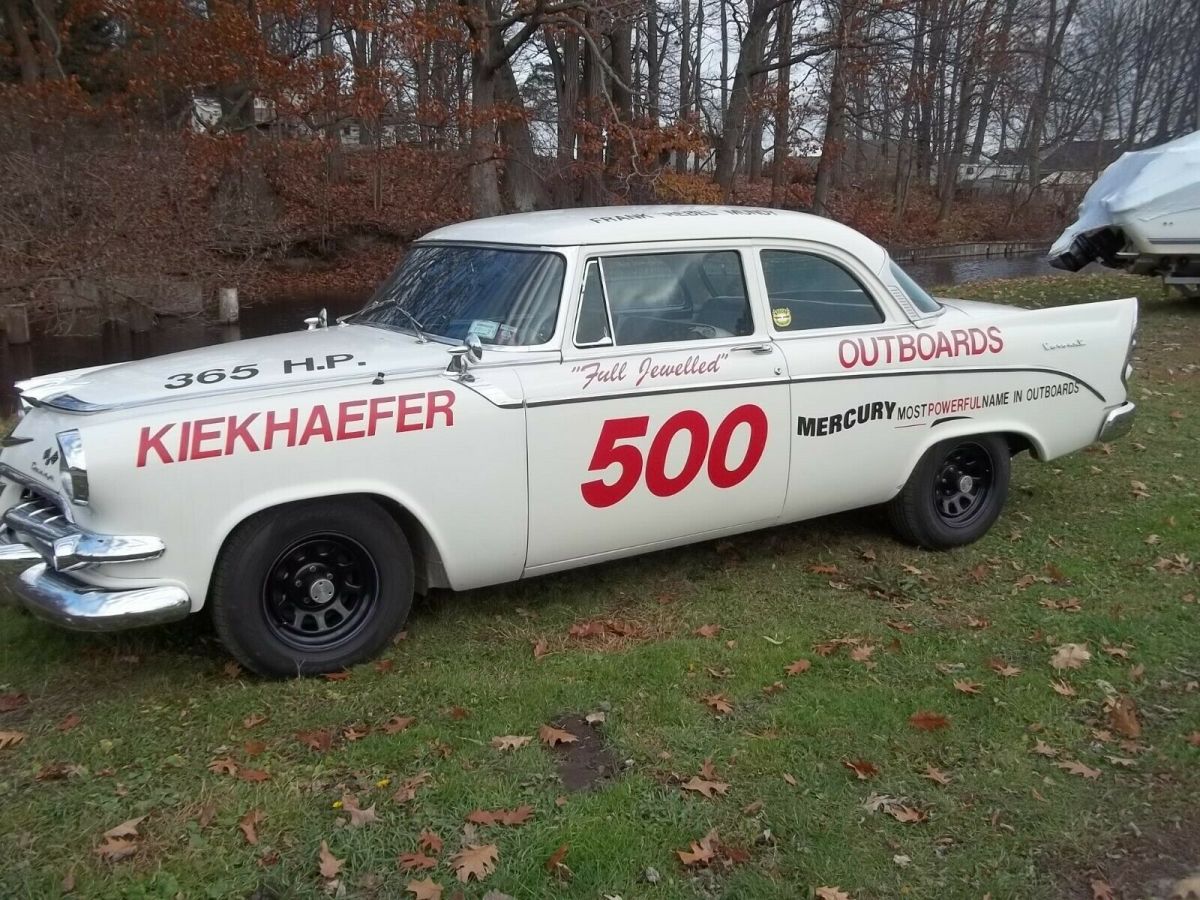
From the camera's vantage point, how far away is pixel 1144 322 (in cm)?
1312

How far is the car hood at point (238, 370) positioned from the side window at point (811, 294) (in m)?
1.70

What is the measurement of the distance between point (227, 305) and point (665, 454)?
43.6 feet

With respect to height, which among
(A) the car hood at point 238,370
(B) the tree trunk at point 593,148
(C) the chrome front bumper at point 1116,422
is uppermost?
(B) the tree trunk at point 593,148

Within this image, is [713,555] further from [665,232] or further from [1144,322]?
[1144,322]

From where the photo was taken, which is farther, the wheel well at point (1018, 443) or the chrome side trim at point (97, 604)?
the wheel well at point (1018, 443)

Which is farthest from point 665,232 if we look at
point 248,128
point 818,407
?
point 248,128

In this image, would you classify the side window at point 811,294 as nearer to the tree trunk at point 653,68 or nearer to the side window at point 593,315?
the side window at point 593,315

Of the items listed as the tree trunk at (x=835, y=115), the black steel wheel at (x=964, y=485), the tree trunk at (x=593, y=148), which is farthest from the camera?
the tree trunk at (x=835, y=115)

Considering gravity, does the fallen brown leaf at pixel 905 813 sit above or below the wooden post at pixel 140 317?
below

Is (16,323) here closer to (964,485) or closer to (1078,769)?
(964,485)

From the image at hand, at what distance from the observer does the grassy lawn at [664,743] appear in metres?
3.06

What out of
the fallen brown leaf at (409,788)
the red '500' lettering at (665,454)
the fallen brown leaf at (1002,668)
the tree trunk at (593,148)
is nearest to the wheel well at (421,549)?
the red '500' lettering at (665,454)

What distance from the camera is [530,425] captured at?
423 cm

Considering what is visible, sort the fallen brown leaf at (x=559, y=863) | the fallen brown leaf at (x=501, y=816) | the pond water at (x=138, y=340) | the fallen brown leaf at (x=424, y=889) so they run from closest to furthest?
the fallen brown leaf at (x=424, y=889) < the fallen brown leaf at (x=559, y=863) < the fallen brown leaf at (x=501, y=816) < the pond water at (x=138, y=340)
